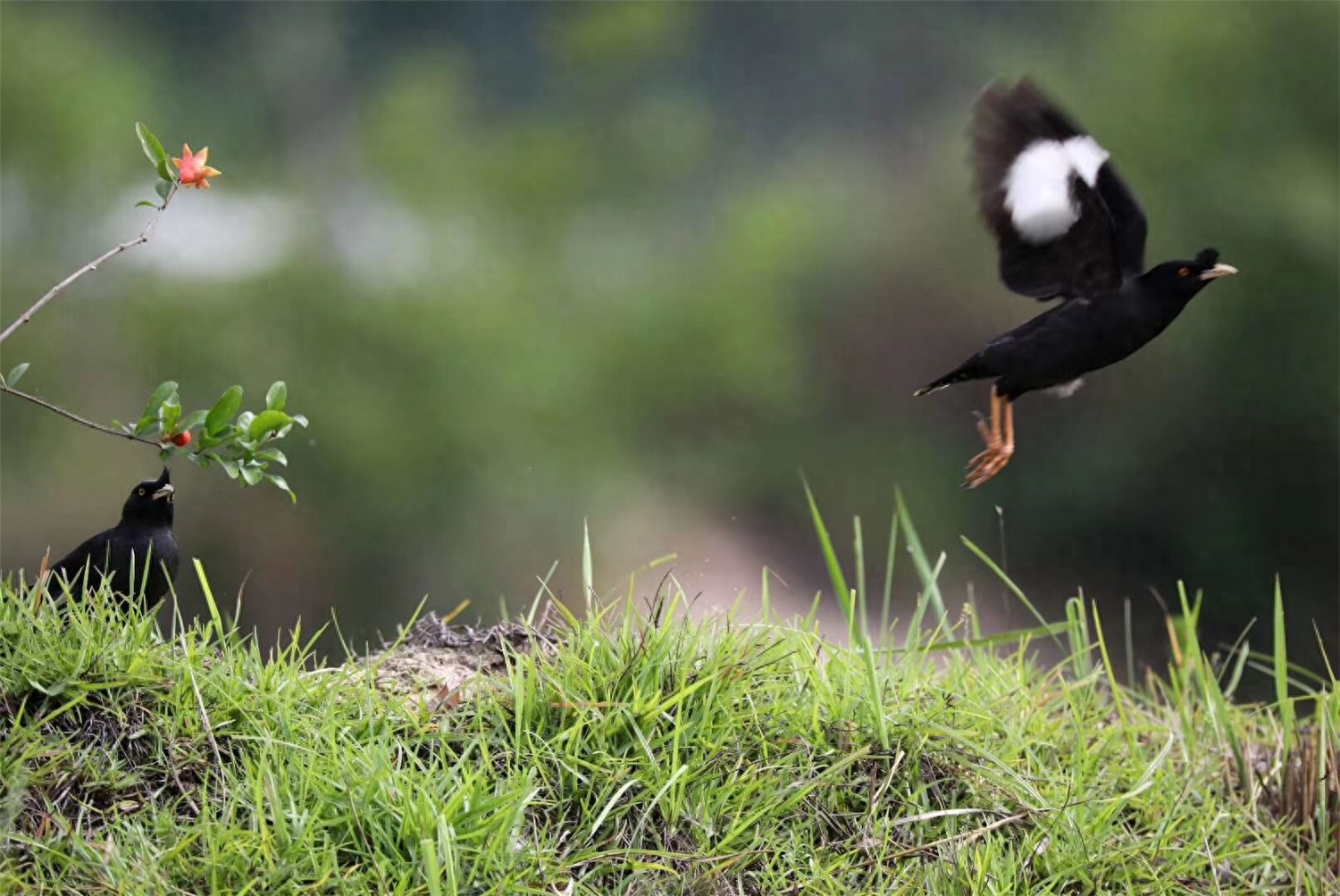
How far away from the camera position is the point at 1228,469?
21.2ft

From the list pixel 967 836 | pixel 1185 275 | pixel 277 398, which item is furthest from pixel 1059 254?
pixel 277 398

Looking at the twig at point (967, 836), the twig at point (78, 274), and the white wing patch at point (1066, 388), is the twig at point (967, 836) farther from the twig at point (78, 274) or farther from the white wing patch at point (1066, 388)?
the twig at point (78, 274)

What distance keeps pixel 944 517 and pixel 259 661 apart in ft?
15.1

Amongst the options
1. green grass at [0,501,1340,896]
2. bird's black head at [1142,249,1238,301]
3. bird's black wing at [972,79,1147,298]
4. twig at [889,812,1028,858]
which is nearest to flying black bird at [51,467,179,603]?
green grass at [0,501,1340,896]

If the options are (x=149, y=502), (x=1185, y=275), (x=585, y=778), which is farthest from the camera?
(x=149, y=502)

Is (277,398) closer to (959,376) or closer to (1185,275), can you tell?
(959,376)

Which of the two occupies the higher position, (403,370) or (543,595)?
(403,370)

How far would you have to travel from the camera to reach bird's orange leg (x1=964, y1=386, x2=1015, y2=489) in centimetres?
209

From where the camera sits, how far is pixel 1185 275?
2322mm

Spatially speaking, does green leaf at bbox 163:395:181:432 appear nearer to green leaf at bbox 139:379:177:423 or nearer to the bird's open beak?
green leaf at bbox 139:379:177:423

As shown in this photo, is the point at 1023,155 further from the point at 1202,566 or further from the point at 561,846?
the point at 1202,566

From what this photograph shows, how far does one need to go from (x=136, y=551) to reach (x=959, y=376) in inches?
59.2

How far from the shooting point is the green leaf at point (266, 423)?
6.85ft

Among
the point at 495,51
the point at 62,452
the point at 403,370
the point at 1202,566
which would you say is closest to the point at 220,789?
the point at 62,452
